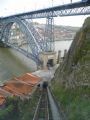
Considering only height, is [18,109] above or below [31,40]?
below

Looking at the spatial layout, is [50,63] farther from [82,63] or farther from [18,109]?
[82,63]

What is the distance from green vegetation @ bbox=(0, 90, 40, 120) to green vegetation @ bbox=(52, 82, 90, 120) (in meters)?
2.21

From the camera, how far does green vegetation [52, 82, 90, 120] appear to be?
12.5 m

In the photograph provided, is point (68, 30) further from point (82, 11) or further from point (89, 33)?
point (89, 33)

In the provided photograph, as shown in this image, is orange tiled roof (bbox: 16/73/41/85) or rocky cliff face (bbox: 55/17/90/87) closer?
rocky cliff face (bbox: 55/17/90/87)

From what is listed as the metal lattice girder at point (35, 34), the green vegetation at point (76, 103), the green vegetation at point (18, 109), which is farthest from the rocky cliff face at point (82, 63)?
the metal lattice girder at point (35, 34)

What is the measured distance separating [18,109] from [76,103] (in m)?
6.39

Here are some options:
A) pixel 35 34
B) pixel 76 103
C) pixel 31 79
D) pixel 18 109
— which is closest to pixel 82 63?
pixel 76 103

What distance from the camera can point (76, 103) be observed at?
14219mm

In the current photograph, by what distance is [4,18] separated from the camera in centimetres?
6725

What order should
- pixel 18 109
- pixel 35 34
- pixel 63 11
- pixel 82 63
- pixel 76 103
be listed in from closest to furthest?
pixel 76 103 → pixel 82 63 → pixel 18 109 → pixel 63 11 → pixel 35 34

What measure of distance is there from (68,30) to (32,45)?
78.6 meters

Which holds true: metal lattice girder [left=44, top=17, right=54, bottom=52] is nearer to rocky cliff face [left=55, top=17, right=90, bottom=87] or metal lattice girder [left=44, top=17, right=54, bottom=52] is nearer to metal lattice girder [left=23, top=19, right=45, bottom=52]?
metal lattice girder [left=23, top=19, right=45, bottom=52]

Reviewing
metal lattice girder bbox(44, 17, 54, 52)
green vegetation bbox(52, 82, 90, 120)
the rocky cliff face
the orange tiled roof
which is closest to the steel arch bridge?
metal lattice girder bbox(44, 17, 54, 52)
